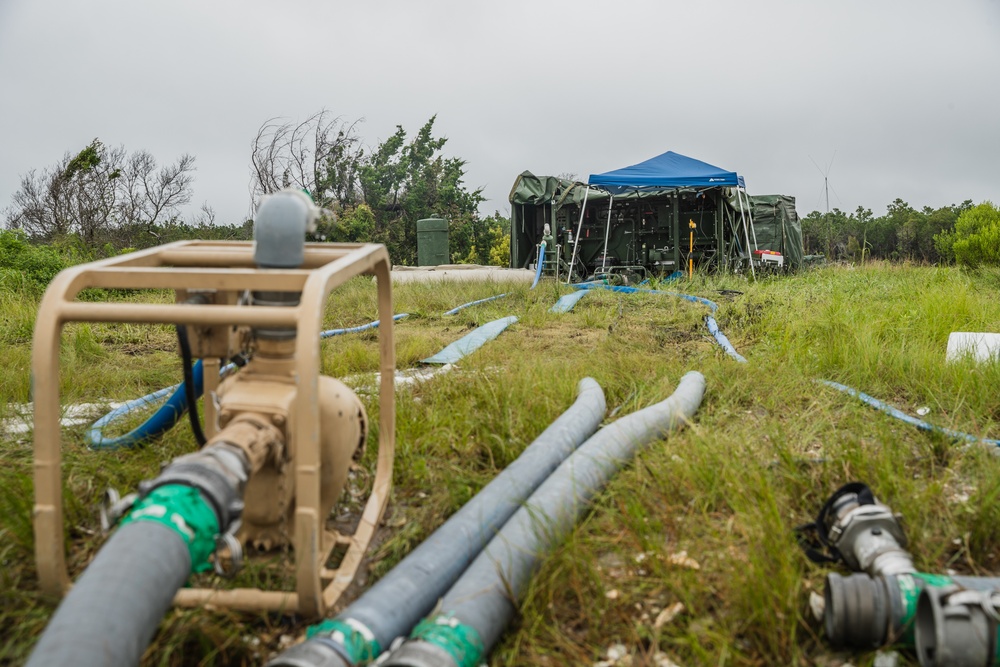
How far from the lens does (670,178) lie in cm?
1115

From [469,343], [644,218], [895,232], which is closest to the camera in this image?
[469,343]

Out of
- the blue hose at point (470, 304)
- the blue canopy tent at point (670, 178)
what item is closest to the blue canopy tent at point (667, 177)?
the blue canopy tent at point (670, 178)

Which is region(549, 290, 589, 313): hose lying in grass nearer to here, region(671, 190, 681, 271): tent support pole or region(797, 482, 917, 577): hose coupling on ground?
region(671, 190, 681, 271): tent support pole

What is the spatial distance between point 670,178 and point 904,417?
8.56 metres

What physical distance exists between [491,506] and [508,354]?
2.52 meters

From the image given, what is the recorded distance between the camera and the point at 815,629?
1753 millimetres

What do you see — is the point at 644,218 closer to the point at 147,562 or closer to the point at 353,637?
the point at 353,637

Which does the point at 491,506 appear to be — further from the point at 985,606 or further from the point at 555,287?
the point at 555,287

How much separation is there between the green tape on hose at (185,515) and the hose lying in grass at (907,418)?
2.45 metres

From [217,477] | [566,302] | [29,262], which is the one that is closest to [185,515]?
[217,477]

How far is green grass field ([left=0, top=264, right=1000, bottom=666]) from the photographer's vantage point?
1.73 meters

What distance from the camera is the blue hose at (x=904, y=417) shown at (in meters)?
2.70

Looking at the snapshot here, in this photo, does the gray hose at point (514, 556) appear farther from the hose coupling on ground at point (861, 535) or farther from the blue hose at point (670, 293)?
the blue hose at point (670, 293)

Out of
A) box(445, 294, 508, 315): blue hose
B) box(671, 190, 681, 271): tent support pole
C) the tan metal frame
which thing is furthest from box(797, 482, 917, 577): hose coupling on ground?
box(671, 190, 681, 271): tent support pole
